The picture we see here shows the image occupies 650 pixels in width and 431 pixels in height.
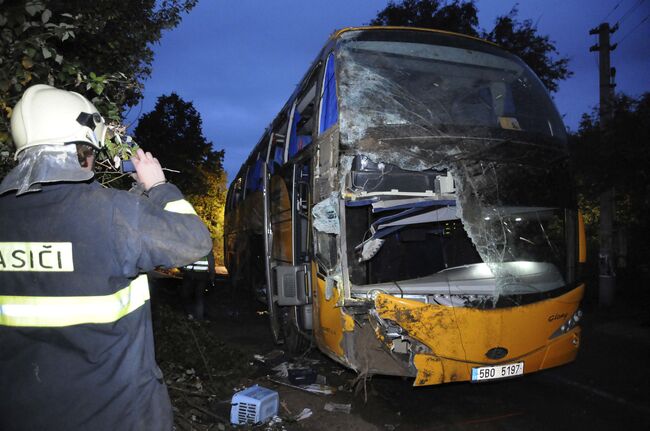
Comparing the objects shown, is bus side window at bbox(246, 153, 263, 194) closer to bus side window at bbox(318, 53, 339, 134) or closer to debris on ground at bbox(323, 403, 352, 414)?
bus side window at bbox(318, 53, 339, 134)

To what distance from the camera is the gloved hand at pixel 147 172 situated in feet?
6.25

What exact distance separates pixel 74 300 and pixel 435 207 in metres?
3.17

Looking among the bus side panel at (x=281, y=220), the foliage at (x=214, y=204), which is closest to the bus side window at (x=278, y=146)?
the bus side panel at (x=281, y=220)

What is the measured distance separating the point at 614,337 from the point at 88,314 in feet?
25.8

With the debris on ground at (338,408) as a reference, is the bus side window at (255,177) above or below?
above

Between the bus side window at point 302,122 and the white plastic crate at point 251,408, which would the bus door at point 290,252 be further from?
the white plastic crate at point 251,408

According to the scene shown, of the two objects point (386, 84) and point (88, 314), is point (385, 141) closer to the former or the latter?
point (386, 84)

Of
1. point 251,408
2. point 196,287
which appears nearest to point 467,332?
point 251,408

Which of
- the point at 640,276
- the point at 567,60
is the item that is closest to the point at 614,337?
the point at 640,276

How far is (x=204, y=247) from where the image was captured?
5.78 feet

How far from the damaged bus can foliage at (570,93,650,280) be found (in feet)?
15.7

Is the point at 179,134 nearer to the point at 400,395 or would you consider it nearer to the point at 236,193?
the point at 236,193

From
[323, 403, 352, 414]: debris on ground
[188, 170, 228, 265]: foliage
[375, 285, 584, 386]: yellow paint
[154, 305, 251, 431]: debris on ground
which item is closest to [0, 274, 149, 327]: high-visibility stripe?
[154, 305, 251, 431]: debris on ground

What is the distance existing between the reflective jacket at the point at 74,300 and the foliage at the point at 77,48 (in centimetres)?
168
